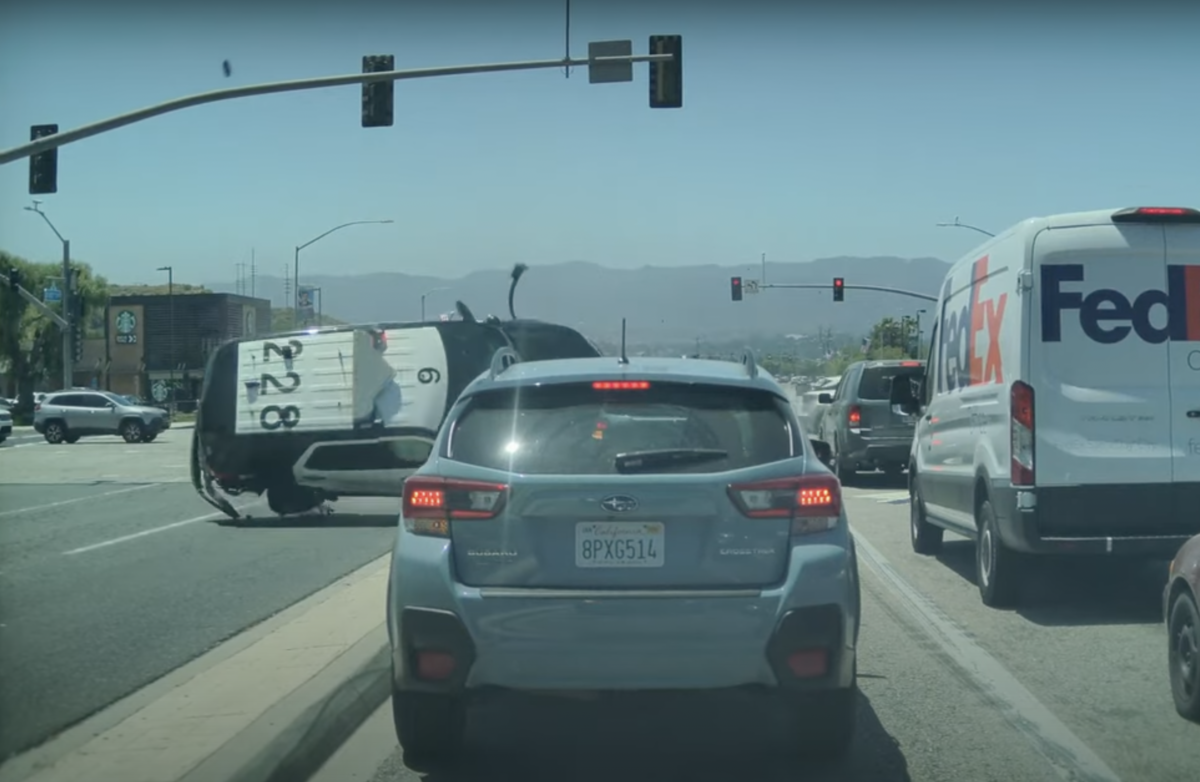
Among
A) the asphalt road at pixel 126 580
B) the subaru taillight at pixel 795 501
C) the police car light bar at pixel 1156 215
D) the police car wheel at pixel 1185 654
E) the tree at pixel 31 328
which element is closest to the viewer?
the subaru taillight at pixel 795 501

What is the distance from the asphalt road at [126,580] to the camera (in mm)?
7875

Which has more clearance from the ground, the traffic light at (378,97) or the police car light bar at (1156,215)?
the traffic light at (378,97)

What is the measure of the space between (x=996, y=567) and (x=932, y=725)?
361 centimetres

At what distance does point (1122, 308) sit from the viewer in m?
9.54

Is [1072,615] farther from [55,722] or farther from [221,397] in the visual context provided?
[221,397]

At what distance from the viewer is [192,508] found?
19875 mm

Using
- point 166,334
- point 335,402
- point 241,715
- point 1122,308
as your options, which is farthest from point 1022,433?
point 166,334

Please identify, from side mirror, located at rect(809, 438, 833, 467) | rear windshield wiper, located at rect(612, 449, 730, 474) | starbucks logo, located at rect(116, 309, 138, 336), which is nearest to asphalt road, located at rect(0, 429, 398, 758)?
rear windshield wiper, located at rect(612, 449, 730, 474)

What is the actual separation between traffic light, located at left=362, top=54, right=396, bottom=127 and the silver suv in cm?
2780

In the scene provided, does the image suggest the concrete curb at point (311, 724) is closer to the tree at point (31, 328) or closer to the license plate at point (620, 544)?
the license plate at point (620, 544)

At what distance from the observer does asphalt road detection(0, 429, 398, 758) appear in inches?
310

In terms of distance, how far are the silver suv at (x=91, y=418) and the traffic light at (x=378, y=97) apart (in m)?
27.8

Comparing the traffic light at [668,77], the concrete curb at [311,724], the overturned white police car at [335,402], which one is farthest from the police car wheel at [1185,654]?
the traffic light at [668,77]

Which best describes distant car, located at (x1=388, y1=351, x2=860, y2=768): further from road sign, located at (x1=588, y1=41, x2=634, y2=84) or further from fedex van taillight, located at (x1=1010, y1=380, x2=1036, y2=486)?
road sign, located at (x1=588, y1=41, x2=634, y2=84)
